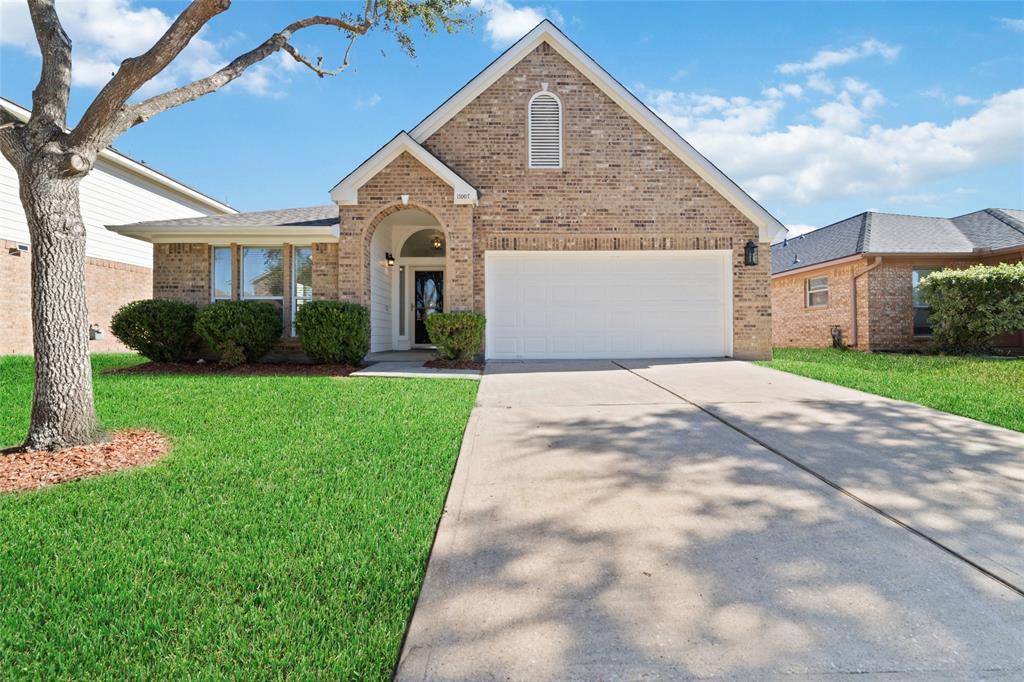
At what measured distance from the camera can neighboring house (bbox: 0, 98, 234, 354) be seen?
1209cm

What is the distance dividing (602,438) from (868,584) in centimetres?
250

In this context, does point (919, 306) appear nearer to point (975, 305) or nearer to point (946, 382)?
point (975, 305)

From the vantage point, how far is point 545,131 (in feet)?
36.1

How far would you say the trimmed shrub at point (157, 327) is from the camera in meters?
9.27

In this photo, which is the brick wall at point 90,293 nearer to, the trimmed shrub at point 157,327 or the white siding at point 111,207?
the white siding at point 111,207

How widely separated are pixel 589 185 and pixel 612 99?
1944 mm

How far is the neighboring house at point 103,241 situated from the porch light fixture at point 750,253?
1424 cm

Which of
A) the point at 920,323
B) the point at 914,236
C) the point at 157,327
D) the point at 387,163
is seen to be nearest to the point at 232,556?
the point at 157,327

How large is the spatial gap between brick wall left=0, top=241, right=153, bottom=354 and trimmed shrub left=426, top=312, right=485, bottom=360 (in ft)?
19.5

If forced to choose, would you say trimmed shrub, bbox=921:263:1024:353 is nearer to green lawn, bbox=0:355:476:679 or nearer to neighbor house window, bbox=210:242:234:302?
green lawn, bbox=0:355:476:679

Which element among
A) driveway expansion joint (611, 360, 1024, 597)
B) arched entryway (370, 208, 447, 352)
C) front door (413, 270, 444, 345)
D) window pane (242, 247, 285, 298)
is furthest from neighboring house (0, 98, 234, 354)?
driveway expansion joint (611, 360, 1024, 597)

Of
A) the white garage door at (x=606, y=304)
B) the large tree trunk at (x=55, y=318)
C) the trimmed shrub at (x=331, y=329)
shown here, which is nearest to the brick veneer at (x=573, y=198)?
the white garage door at (x=606, y=304)

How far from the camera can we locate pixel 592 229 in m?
10.8

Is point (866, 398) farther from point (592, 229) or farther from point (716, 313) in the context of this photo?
point (592, 229)
